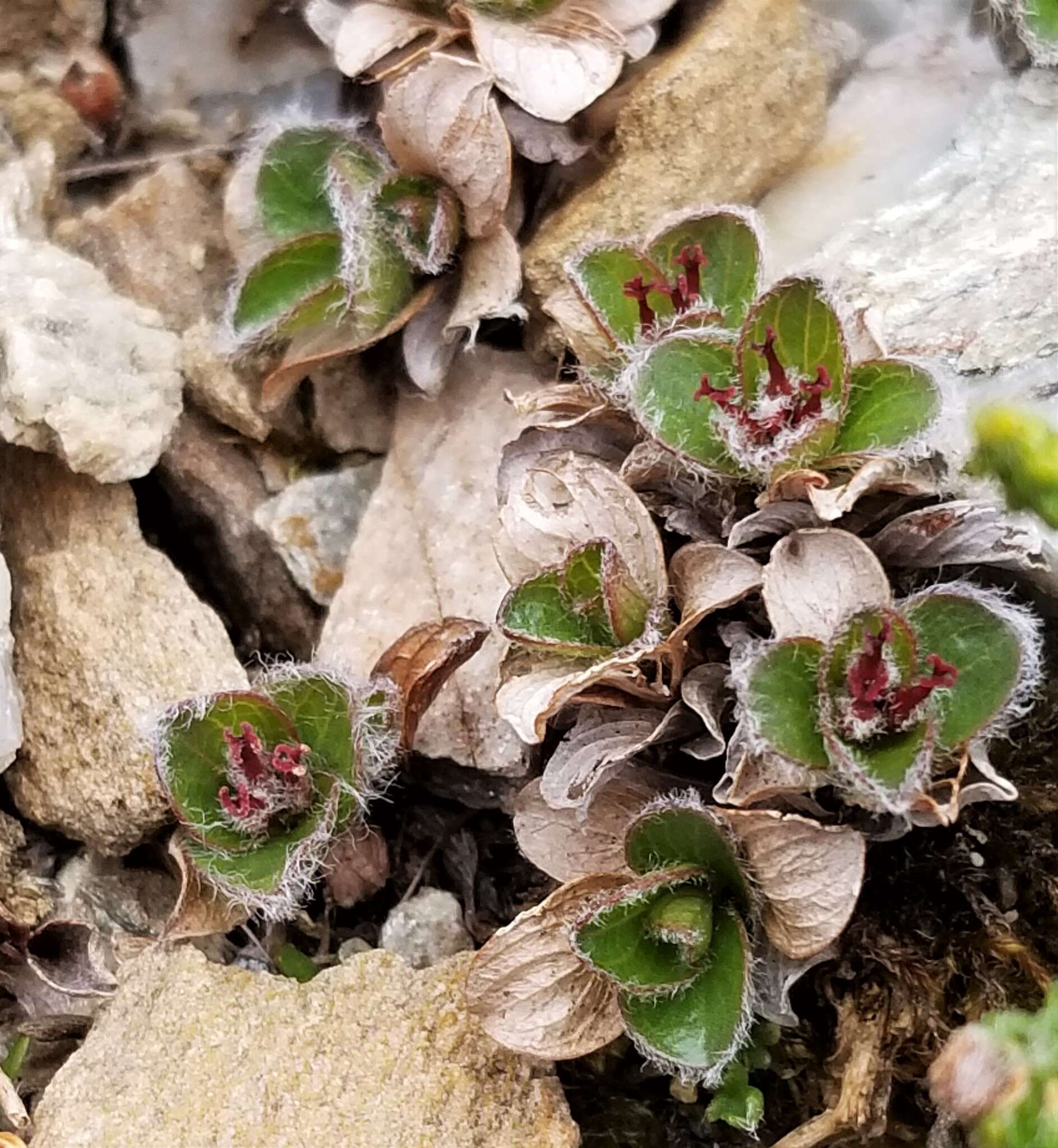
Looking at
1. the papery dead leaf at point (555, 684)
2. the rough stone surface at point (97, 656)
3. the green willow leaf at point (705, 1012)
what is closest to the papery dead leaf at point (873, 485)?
the papery dead leaf at point (555, 684)

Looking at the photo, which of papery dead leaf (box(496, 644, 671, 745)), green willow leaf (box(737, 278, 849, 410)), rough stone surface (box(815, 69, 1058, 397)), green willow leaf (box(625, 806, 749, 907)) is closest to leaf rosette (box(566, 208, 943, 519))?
green willow leaf (box(737, 278, 849, 410))

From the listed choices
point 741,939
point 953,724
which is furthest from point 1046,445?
point 741,939

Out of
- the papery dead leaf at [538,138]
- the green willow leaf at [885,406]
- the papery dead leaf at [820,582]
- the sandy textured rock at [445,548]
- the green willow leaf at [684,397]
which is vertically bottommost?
the sandy textured rock at [445,548]

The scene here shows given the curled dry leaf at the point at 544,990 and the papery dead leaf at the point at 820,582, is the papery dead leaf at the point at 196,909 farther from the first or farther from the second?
the papery dead leaf at the point at 820,582

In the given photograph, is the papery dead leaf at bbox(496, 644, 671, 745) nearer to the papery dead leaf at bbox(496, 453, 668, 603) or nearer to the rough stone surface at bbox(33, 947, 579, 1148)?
the papery dead leaf at bbox(496, 453, 668, 603)

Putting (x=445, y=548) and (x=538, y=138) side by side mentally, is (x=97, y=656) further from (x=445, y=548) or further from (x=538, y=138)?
(x=538, y=138)

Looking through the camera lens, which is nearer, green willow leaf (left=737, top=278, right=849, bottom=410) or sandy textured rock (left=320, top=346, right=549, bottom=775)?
green willow leaf (left=737, top=278, right=849, bottom=410)

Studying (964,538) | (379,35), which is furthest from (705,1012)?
(379,35)
